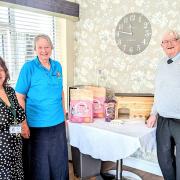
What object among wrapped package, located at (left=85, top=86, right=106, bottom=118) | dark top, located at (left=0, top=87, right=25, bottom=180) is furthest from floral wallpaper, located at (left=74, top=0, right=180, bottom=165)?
→ dark top, located at (left=0, top=87, right=25, bottom=180)

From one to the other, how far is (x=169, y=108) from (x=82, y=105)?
770mm

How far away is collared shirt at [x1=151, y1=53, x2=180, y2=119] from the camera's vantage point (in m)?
1.99

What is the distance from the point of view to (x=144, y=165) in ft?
9.32

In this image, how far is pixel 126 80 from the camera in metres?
2.81

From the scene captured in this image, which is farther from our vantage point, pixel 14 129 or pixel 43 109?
pixel 43 109

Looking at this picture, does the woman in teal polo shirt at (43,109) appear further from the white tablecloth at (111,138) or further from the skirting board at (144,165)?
the skirting board at (144,165)

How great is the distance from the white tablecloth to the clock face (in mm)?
809

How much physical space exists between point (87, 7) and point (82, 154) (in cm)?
165

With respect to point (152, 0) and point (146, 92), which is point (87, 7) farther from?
point (146, 92)

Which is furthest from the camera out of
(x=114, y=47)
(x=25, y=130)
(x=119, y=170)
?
(x=114, y=47)

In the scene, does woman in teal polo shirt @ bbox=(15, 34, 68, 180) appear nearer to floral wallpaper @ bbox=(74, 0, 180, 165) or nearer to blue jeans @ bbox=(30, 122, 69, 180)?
blue jeans @ bbox=(30, 122, 69, 180)

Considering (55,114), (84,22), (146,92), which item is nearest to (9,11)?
(84,22)

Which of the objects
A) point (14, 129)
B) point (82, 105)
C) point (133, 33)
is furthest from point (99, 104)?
point (14, 129)

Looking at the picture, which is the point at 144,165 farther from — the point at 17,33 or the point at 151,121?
the point at 17,33
